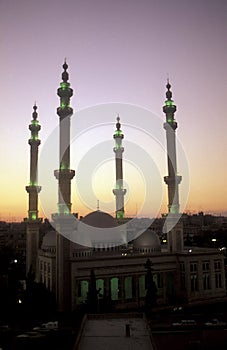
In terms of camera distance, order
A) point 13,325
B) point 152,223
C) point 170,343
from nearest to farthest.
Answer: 1. point 170,343
2. point 13,325
3. point 152,223

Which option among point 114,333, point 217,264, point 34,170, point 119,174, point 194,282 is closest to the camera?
point 114,333

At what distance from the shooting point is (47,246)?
39.7 meters

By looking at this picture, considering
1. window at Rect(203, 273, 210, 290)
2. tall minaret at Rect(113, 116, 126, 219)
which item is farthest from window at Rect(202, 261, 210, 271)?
tall minaret at Rect(113, 116, 126, 219)

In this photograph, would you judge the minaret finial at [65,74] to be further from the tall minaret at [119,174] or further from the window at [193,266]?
the window at [193,266]

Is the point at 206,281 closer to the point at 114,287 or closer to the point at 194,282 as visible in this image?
the point at 194,282

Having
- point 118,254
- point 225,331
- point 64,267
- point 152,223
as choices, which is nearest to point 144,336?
point 225,331

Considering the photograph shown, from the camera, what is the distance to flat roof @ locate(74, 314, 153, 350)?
16641 mm

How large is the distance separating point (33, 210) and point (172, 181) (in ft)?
49.8

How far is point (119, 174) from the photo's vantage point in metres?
48.8

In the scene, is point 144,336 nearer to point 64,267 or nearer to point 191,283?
point 64,267

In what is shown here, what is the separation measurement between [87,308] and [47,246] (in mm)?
11342

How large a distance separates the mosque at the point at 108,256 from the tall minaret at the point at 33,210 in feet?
0.34

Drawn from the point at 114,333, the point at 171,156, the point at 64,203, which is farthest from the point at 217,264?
the point at 114,333

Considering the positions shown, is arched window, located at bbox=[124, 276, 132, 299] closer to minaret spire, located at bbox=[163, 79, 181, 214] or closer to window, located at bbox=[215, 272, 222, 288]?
minaret spire, located at bbox=[163, 79, 181, 214]
